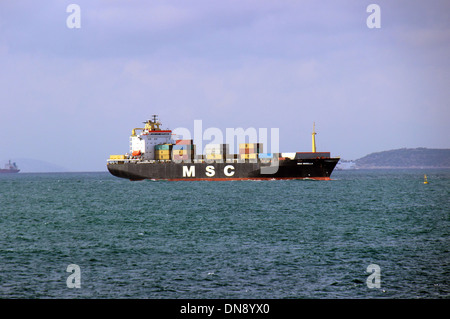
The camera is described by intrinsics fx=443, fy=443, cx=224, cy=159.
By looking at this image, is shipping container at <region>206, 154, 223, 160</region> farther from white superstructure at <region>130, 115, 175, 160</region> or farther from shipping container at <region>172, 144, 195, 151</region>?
white superstructure at <region>130, 115, 175, 160</region>

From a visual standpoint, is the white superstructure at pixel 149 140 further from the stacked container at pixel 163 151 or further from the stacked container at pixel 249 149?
the stacked container at pixel 249 149

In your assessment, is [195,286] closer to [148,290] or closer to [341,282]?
[148,290]

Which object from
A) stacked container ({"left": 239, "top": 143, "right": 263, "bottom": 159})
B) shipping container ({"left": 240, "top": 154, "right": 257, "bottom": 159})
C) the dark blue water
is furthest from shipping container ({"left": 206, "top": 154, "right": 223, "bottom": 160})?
the dark blue water

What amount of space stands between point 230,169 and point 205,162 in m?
5.46

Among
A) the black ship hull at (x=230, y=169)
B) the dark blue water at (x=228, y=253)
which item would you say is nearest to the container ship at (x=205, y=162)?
the black ship hull at (x=230, y=169)

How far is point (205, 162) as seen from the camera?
82438mm

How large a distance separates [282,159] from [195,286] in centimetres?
6072

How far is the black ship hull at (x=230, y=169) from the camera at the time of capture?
2982 inches

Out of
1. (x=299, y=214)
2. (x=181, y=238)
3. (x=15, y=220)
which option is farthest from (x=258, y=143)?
(x=181, y=238)

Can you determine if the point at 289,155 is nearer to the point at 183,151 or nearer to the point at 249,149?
the point at 249,149

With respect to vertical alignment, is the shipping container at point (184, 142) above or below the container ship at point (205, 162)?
above

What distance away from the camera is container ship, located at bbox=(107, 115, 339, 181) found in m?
76.1

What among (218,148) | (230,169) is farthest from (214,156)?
(230,169)

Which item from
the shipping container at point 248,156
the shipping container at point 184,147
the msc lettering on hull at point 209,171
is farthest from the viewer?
the shipping container at point 184,147
